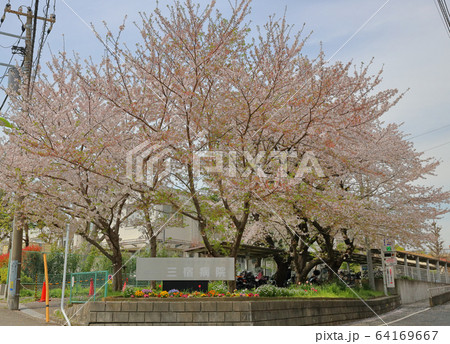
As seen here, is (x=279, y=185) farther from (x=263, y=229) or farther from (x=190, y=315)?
(x=263, y=229)

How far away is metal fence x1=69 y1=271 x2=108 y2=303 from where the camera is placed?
12.2 meters

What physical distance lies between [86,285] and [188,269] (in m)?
3.77

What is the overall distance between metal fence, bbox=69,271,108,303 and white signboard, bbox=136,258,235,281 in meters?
2.18

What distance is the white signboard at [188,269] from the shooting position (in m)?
10.6

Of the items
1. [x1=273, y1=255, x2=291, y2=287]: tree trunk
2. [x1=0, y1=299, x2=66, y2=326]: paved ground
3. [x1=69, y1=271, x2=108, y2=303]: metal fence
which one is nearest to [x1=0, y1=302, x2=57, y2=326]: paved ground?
[x1=0, y1=299, x2=66, y2=326]: paved ground

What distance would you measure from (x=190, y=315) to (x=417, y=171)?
12.9 m

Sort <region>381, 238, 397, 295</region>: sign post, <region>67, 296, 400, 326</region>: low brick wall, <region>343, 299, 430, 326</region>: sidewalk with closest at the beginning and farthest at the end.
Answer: <region>67, 296, 400, 326</region>: low brick wall → <region>343, 299, 430, 326</region>: sidewalk → <region>381, 238, 397, 295</region>: sign post

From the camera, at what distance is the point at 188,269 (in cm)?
1084

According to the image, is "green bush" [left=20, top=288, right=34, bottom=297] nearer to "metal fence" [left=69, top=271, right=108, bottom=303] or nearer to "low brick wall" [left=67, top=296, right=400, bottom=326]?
"metal fence" [left=69, top=271, right=108, bottom=303]

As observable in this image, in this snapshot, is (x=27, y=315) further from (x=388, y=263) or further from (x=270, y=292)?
(x=388, y=263)

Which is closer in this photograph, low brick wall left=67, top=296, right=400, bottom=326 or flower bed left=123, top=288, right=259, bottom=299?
low brick wall left=67, top=296, right=400, bottom=326

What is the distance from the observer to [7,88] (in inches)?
596

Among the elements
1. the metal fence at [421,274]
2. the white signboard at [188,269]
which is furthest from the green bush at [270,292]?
the metal fence at [421,274]

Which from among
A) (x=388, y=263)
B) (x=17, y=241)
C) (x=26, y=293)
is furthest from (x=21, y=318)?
(x=388, y=263)
